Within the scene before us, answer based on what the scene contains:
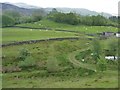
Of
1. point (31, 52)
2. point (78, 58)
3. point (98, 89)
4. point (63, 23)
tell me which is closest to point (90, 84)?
point (98, 89)

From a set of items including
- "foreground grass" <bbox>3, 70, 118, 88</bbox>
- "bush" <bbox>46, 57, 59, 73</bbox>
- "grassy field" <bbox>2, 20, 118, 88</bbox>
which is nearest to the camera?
"foreground grass" <bbox>3, 70, 118, 88</bbox>

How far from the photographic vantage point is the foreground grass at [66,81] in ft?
182

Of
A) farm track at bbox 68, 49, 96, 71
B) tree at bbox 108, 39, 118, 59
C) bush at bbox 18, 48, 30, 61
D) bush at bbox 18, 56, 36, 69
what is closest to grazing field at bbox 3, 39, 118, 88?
farm track at bbox 68, 49, 96, 71

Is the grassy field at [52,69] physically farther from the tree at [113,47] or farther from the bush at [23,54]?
the tree at [113,47]

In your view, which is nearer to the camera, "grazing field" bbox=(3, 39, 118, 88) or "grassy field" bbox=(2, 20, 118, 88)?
"grazing field" bbox=(3, 39, 118, 88)

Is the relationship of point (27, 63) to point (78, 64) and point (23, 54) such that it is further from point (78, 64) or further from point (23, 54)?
point (78, 64)

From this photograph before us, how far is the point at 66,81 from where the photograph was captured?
197ft

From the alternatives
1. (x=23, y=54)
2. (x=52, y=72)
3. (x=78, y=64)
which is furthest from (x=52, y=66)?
(x=23, y=54)

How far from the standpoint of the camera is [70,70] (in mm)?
68625

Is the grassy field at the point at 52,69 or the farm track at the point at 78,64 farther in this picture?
the farm track at the point at 78,64

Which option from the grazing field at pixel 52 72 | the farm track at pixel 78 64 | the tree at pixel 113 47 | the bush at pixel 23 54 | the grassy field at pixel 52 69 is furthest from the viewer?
the tree at pixel 113 47

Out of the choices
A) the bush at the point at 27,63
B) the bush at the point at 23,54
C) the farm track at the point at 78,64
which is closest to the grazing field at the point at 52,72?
the farm track at the point at 78,64

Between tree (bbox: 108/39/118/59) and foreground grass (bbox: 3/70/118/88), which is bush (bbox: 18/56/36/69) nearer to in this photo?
foreground grass (bbox: 3/70/118/88)

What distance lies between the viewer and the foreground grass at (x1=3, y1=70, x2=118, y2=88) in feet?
182
